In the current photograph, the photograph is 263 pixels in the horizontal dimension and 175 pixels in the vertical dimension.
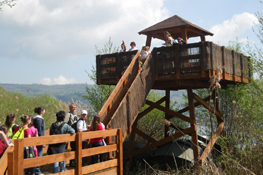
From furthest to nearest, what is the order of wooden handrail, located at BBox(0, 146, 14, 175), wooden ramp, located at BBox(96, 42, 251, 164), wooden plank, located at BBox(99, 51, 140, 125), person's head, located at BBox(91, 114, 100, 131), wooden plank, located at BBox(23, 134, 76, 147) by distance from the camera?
wooden ramp, located at BBox(96, 42, 251, 164) < wooden plank, located at BBox(99, 51, 140, 125) < person's head, located at BBox(91, 114, 100, 131) < wooden plank, located at BBox(23, 134, 76, 147) < wooden handrail, located at BBox(0, 146, 14, 175)

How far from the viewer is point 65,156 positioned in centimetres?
699

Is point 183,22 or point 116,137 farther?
point 183,22

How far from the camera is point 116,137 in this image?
8828mm

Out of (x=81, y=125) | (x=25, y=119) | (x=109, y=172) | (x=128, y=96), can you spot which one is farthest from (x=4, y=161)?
(x=128, y=96)

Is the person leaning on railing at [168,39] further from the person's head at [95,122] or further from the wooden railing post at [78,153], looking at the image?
the wooden railing post at [78,153]

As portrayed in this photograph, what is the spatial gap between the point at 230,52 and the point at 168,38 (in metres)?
3.68

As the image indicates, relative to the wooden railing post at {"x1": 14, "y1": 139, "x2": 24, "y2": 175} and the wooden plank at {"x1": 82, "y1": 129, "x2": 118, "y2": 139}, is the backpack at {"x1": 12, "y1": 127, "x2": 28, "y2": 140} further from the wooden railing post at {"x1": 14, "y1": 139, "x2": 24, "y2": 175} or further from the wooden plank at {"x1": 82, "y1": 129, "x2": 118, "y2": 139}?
the wooden plank at {"x1": 82, "y1": 129, "x2": 118, "y2": 139}

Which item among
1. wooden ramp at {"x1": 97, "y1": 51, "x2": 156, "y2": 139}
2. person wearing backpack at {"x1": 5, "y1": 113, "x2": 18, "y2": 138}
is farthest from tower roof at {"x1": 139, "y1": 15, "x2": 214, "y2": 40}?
person wearing backpack at {"x1": 5, "y1": 113, "x2": 18, "y2": 138}

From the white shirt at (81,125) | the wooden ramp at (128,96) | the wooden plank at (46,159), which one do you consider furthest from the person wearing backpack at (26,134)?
the wooden ramp at (128,96)

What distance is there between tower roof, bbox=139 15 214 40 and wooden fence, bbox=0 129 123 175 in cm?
662

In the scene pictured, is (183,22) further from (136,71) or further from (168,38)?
(136,71)

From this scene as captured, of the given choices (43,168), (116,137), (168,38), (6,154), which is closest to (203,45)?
(168,38)

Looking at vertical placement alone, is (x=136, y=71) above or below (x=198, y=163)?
above

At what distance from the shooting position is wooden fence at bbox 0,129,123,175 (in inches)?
236
